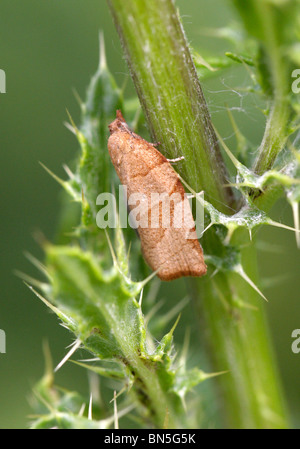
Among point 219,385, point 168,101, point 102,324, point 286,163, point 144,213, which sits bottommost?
point 219,385

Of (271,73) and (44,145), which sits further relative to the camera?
(44,145)

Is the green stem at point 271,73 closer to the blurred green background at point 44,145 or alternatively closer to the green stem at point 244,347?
the green stem at point 244,347

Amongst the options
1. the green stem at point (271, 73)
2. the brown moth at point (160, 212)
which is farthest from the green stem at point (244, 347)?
the green stem at point (271, 73)

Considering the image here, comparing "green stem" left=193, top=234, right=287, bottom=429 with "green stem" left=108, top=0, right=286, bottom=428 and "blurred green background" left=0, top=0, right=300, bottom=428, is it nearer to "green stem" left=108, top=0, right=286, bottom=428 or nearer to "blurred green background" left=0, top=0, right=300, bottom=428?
"green stem" left=108, top=0, right=286, bottom=428

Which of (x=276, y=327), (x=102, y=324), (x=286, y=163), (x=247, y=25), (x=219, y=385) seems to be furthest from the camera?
(x=276, y=327)

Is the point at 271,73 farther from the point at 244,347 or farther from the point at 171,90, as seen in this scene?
the point at 244,347

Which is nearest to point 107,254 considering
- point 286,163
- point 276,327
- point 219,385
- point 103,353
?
point 103,353

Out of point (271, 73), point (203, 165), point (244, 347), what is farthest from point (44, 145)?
point (271, 73)
